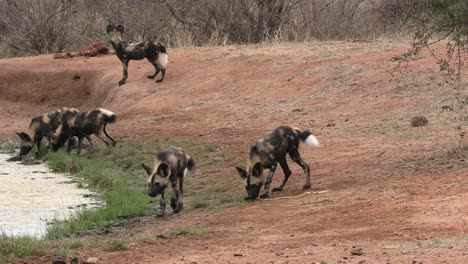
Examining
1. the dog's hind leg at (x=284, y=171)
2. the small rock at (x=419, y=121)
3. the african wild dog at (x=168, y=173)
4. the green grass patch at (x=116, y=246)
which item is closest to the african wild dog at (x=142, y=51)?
the small rock at (x=419, y=121)

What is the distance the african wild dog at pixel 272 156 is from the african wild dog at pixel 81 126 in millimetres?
5491

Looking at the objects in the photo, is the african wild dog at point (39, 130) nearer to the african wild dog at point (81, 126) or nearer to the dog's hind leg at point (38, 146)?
the dog's hind leg at point (38, 146)

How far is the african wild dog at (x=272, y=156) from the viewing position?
12.1m

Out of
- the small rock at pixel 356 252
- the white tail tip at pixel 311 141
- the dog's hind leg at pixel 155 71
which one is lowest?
the small rock at pixel 356 252

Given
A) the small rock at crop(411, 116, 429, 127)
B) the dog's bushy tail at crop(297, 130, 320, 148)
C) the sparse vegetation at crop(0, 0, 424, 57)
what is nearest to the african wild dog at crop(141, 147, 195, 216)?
the dog's bushy tail at crop(297, 130, 320, 148)

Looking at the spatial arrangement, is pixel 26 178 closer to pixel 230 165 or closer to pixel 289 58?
pixel 230 165

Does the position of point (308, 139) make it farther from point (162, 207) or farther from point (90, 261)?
point (90, 261)

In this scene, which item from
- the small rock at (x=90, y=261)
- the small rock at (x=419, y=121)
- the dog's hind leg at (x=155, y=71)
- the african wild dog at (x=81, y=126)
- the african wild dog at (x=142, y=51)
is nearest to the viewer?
Result: the small rock at (x=90, y=261)

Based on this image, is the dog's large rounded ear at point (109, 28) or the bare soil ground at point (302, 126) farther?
the dog's large rounded ear at point (109, 28)

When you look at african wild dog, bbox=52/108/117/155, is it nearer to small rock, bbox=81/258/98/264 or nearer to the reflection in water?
the reflection in water

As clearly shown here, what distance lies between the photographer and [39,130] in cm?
1792

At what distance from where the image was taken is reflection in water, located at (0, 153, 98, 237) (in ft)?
37.9

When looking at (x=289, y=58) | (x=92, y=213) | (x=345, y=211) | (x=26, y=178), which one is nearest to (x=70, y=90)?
(x=289, y=58)

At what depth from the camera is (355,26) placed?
2983 centimetres
